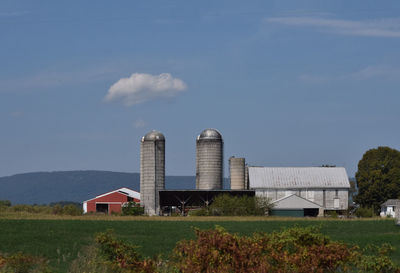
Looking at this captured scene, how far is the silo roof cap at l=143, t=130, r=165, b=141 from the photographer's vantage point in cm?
7144

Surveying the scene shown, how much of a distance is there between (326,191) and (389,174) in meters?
9.87

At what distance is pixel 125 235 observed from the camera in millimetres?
38000

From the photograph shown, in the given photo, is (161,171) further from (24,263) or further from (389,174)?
(24,263)

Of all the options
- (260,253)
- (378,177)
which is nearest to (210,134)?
(378,177)

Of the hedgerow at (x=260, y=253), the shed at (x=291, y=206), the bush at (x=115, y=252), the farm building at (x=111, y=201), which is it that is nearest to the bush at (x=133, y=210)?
the shed at (x=291, y=206)

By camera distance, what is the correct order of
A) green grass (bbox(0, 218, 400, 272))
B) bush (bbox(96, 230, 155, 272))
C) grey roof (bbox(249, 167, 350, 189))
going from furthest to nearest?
grey roof (bbox(249, 167, 350, 189)) < green grass (bbox(0, 218, 400, 272)) < bush (bbox(96, 230, 155, 272))

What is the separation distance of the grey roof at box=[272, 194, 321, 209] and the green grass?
1589cm

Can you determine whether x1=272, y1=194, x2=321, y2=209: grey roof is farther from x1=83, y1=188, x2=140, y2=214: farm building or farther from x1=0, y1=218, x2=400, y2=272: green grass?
x1=83, y1=188, x2=140, y2=214: farm building

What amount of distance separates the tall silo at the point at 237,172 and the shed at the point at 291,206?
9478 mm

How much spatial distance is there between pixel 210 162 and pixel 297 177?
957 cm

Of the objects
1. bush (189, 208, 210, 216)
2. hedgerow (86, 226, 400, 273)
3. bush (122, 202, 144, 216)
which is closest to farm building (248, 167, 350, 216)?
bush (189, 208, 210, 216)

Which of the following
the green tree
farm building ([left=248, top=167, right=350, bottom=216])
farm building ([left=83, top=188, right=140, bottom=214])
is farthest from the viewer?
farm building ([left=83, top=188, right=140, bottom=214])

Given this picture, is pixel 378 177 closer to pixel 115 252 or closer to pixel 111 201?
pixel 111 201

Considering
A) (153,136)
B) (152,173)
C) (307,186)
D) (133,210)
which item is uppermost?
(153,136)
